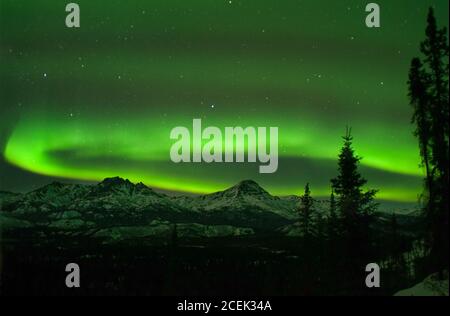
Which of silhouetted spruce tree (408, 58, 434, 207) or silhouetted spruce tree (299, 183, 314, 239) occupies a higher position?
silhouetted spruce tree (408, 58, 434, 207)

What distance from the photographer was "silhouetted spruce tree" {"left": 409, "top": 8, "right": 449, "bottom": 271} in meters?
21.6

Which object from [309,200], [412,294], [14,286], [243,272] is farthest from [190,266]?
[412,294]

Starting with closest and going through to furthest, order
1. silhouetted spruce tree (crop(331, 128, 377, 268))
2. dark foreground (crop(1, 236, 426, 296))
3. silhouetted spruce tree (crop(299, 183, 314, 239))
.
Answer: silhouetted spruce tree (crop(331, 128, 377, 268)) → silhouetted spruce tree (crop(299, 183, 314, 239)) → dark foreground (crop(1, 236, 426, 296))

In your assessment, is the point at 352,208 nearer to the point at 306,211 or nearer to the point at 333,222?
the point at 333,222

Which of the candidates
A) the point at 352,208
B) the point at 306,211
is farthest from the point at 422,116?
the point at 306,211

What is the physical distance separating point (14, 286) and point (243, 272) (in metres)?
44.8

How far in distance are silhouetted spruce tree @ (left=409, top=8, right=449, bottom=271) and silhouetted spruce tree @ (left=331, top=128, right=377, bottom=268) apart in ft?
19.2

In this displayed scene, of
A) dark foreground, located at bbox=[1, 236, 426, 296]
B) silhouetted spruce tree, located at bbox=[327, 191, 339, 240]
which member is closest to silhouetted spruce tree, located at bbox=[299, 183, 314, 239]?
silhouetted spruce tree, located at bbox=[327, 191, 339, 240]

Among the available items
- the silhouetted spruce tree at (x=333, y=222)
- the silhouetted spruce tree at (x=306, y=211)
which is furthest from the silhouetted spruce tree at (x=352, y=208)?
the silhouetted spruce tree at (x=306, y=211)

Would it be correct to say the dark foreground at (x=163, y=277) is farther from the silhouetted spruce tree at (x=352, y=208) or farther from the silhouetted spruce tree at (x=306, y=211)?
the silhouetted spruce tree at (x=352, y=208)

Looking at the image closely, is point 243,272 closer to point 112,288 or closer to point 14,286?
point 112,288

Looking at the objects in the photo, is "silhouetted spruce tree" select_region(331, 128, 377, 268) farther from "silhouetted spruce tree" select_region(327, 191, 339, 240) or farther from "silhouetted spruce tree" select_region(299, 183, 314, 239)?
"silhouetted spruce tree" select_region(299, 183, 314, 239)

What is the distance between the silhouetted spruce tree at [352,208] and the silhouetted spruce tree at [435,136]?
585cm
